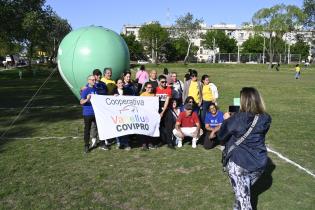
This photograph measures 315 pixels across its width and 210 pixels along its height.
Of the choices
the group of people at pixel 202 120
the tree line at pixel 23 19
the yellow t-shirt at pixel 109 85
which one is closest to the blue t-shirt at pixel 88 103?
the group of people at pixel 202 120

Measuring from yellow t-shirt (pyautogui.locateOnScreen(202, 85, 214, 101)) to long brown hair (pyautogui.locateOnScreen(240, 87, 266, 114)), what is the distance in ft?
22.2

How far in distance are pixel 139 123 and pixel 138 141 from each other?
3.48ft

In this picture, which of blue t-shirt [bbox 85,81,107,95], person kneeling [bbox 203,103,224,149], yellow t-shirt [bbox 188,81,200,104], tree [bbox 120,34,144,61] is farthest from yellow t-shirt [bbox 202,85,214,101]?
tree [bbox 120,34,144,61]

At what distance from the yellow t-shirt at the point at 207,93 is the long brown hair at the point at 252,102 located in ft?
22.2

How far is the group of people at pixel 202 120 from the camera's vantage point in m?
5.03

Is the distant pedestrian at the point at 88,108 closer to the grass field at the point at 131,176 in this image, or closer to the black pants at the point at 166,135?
the grass field at the point at 131,176

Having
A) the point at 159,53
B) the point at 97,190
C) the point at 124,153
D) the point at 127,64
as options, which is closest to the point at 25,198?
the point at 97,190

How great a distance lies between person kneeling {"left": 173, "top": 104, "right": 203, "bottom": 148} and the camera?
9.76 meters

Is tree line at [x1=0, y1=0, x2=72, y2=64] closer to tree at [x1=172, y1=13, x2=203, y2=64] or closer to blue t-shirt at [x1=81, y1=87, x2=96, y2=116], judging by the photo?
blue t-shirt at [x1=81, y1=87, x2=96, y2=116]

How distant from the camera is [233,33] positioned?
493ft

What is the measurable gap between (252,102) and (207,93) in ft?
22.5

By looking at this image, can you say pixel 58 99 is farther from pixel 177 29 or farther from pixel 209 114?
pixel 177 29

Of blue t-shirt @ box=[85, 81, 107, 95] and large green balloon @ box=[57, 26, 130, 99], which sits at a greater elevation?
large green balloon @ box=[57, 26, 130, 99]

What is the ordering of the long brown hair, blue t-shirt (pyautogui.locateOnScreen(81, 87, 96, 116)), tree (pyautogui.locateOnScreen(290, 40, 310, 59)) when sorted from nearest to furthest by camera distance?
the long brown hair, blue t-shirt (pyautogui.locateOnScreen(81, 87, 96, 116)), tree (pyautogui.locateOnScreen(290, 40, 310, 59))
